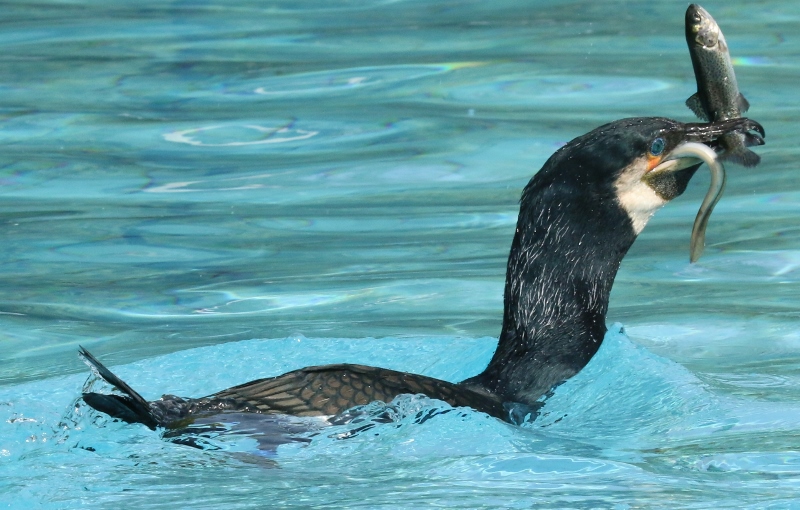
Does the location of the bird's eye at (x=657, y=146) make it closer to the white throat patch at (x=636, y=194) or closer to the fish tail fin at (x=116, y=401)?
the white throat patch at (x=636, y=194)

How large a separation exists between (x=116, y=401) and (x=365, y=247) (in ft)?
13.2

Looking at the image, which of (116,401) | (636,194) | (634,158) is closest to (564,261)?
(636,194)

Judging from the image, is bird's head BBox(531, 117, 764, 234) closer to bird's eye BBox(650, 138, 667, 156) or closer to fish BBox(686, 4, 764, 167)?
bird's eye BBox(650, 138, 667, 156)

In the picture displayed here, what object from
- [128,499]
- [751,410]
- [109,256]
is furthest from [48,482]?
Result: [109,256]

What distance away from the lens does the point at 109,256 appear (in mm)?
8609

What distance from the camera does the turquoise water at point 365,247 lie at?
4945 mm

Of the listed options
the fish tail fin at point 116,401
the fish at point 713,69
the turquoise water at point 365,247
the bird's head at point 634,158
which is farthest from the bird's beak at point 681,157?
the fish tail fin at point 116,401

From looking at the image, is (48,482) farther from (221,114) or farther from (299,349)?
(221,114)

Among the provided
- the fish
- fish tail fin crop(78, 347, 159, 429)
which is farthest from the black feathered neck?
fish tail fin crop(78, 347, 159, 429)

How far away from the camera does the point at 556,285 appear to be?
5.92m

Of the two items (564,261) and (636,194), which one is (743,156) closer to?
(636,194)

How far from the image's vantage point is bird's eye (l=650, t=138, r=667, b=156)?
18.8 feet

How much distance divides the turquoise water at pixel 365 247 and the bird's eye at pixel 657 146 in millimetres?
935

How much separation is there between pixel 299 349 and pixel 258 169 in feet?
12.1
